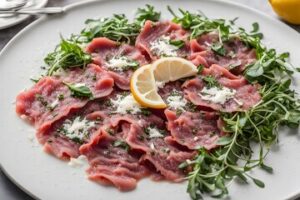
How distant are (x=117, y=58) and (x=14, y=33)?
1.04 metres

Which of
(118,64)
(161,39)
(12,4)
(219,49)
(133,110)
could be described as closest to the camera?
(133,110)

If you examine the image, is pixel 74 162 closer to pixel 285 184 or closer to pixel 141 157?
pixel 141 157

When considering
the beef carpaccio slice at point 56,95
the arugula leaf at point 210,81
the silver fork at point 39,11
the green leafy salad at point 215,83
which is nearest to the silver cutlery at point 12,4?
the silver fork at point 39,11

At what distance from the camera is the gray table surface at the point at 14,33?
2.88 meters

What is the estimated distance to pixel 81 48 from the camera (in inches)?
143

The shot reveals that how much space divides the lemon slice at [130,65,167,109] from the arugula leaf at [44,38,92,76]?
41cm

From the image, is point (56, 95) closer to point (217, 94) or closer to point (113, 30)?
point (113, 30)

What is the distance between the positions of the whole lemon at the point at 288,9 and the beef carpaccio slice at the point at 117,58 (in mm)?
1182

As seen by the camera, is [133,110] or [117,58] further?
[117,58]

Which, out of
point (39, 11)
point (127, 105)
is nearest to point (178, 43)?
point (127, 105)

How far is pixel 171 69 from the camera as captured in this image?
3326 mm

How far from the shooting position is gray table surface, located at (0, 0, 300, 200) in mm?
2883

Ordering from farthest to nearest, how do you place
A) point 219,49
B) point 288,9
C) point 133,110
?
point 288,9
point 219,49
point 133,110

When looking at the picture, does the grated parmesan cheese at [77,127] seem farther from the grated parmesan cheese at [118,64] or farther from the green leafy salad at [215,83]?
the grated parmesan cheese at [118,64]
